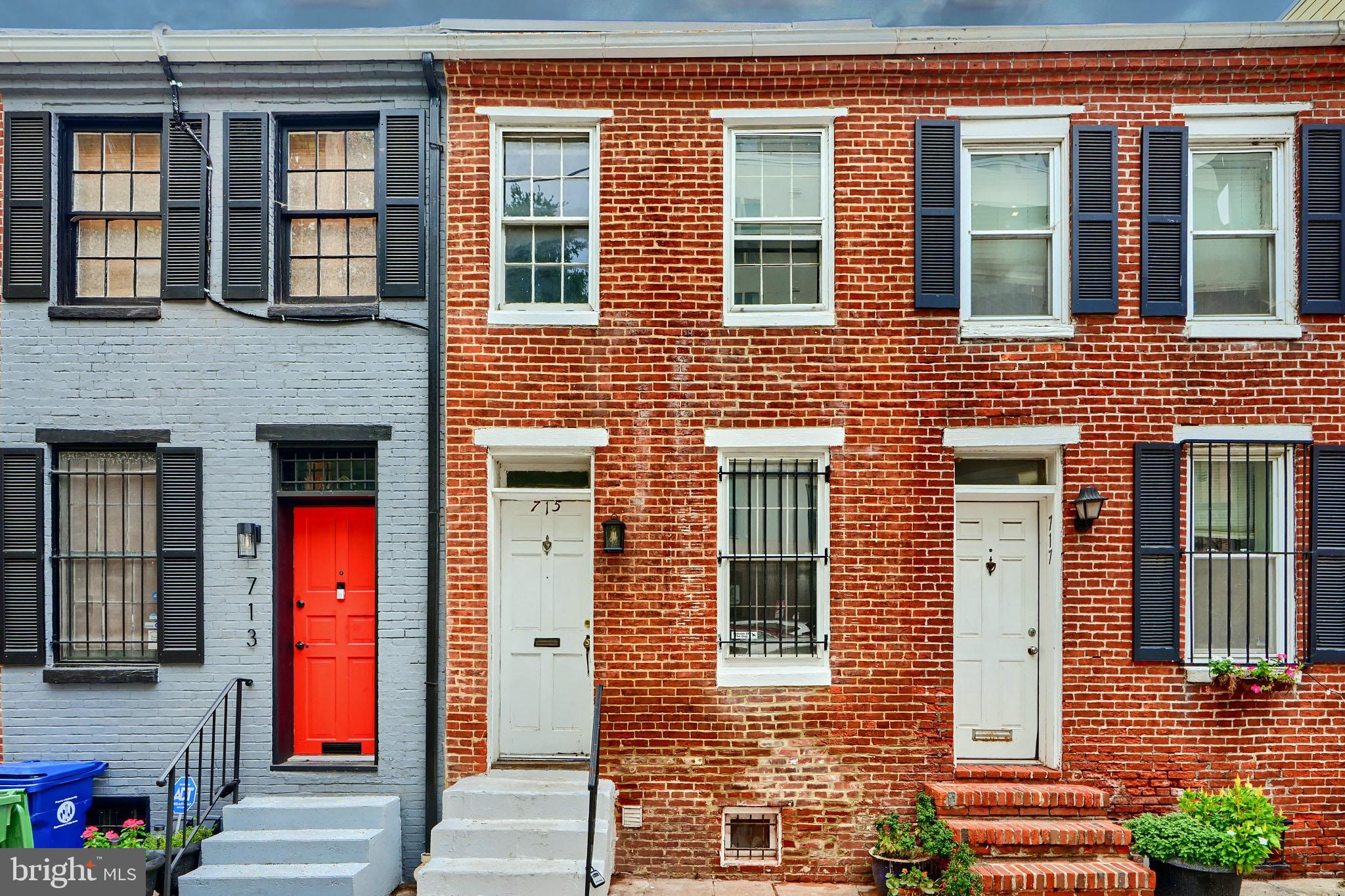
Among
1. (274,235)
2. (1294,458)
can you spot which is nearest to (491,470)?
(274,235)

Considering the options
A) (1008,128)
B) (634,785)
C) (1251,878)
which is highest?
(1008,128)

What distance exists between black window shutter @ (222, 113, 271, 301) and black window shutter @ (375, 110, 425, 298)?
98cm

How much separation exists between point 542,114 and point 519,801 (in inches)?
220

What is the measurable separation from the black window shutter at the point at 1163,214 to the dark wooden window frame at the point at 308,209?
646 centimetres

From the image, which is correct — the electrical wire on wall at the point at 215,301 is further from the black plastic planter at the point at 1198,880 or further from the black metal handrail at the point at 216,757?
the black plastic planter at the point at 1198,880

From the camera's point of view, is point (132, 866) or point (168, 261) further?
point (168, 261)

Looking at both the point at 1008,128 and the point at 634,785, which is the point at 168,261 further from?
the point at 1008,128

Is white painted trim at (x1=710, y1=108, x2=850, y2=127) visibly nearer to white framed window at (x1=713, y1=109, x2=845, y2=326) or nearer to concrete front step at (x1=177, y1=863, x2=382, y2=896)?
white framed window at (x1=713, y1=109, x2=845, y2=326)

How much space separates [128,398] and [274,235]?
1846 millimetres

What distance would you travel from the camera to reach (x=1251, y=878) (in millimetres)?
6434

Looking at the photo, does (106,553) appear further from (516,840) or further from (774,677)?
(774,677)

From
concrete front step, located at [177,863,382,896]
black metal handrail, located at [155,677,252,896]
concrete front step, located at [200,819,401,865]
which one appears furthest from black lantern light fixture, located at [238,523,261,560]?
concrete front step, located at [177,863,382,896]

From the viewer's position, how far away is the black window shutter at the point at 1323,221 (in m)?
6.64

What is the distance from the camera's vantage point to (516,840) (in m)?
5.98
